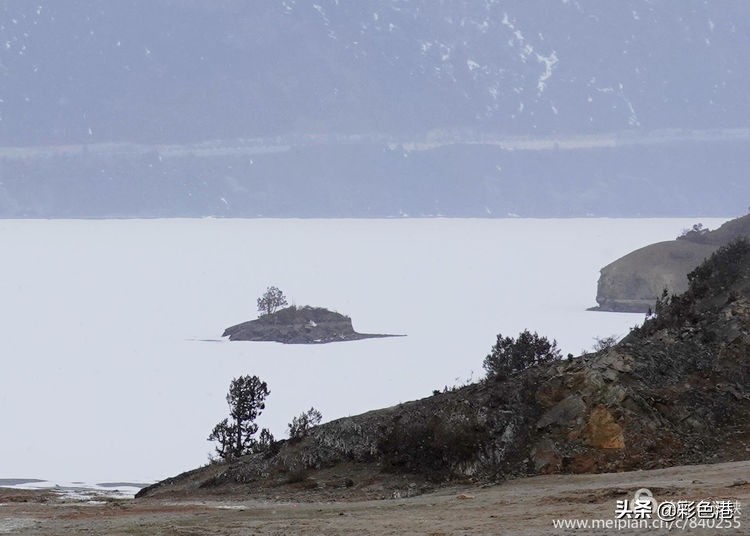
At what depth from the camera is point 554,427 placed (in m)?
21.1

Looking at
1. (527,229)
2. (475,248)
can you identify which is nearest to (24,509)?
(475,248)

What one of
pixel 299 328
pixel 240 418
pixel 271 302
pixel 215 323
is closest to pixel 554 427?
pixel 240 418

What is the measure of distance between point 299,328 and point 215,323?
890 centimetres

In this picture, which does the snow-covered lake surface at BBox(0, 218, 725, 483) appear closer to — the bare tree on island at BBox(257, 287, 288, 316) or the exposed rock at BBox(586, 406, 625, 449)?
the bare tree on island at BBox(257, 287, 288, 316)

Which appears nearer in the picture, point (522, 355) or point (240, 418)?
point (240, 418)

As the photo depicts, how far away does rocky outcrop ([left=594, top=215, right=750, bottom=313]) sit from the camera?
259 feet

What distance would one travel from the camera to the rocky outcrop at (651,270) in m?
78.8

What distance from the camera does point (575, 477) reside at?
19.2m

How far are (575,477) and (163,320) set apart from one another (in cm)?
5913

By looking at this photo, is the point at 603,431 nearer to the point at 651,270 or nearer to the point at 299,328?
the point at 299,328

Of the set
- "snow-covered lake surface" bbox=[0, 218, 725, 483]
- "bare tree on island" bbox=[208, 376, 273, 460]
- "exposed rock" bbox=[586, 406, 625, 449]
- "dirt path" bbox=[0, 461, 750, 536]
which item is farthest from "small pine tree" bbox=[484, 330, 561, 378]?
"dirt path" bbox=[0, 461, 750, 536]

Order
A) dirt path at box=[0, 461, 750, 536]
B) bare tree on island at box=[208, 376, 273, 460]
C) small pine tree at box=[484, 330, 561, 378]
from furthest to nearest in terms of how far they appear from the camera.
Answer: small pine tree at box=[484, 330, 561, 378]
bare tree on island at box=[208, 376, 273, 460]
dirt path at box=[0, 461, 750, 536]

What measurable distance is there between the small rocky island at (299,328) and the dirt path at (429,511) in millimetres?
47672

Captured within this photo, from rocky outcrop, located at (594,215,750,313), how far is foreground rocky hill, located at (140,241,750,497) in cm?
5557
